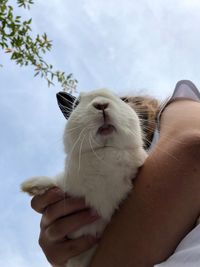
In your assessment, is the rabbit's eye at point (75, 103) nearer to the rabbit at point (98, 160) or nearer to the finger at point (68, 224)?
the rabbit at point (98, 160)

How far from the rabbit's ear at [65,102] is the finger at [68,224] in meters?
0.35

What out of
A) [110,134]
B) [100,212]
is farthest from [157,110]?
[100,212]

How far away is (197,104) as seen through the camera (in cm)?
109

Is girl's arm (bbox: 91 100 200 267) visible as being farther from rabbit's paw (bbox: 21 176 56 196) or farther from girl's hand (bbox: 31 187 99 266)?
rabbit's paw (bbox: 21 176 56 196)

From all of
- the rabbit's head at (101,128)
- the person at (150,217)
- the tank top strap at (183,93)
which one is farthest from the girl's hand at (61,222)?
the tank top strap at (183,93)

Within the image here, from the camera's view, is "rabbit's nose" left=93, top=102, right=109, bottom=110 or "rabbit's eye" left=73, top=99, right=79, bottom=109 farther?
"rabbit's eye" left=73, top=99, right=79, bottom=109

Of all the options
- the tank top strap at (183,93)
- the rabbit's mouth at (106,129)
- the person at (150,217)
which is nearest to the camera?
the person at (150,217)

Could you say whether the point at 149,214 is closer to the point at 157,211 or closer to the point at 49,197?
the point at 157,211

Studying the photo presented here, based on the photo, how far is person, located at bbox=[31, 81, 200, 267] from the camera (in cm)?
76

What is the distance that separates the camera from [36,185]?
0.90 metres

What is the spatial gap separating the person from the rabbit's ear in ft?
0.93

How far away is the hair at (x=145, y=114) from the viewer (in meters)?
1.10

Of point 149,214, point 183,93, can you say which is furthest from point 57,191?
point 183,93

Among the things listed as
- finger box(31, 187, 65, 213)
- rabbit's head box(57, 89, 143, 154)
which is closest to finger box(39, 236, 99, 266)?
finger box(31, 187, 65, 213)
